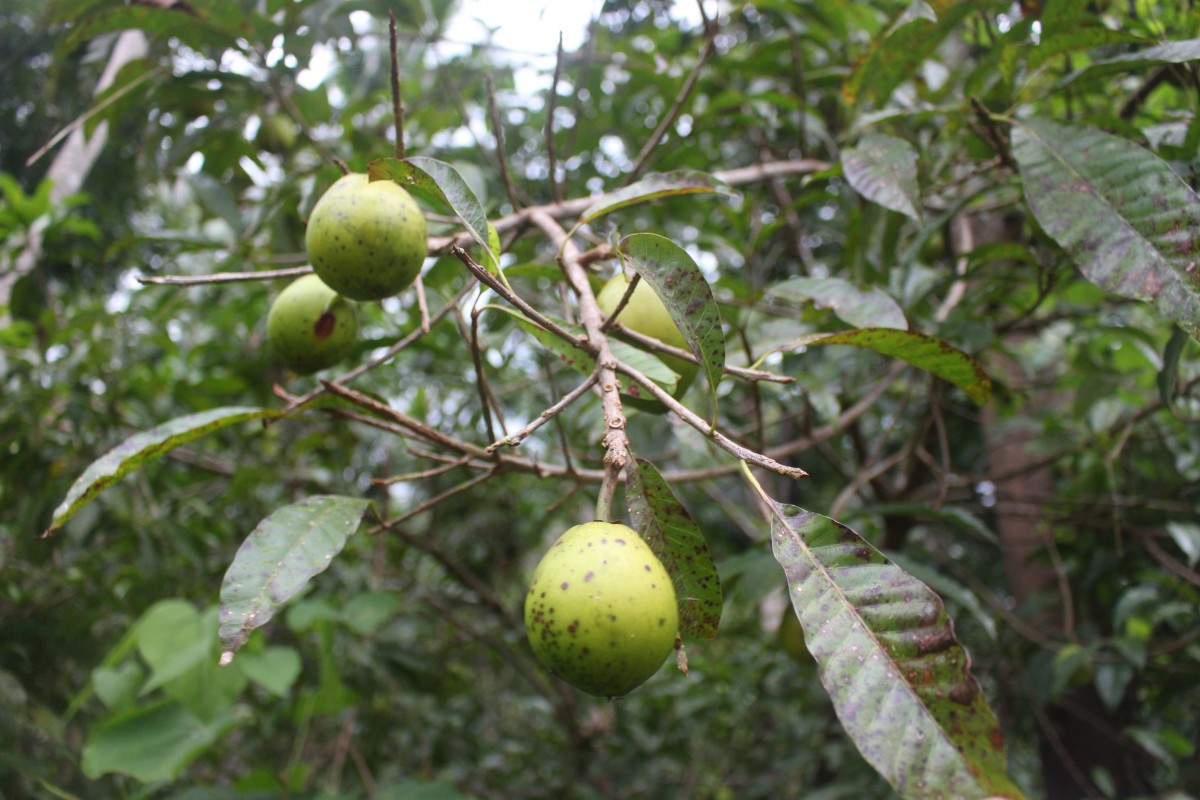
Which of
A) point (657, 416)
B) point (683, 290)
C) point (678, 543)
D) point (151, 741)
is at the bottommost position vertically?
point (151, 741)

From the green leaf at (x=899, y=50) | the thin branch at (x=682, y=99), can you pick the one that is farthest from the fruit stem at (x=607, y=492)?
the green leaf at (x=899, y=50)

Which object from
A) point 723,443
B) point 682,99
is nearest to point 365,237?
point 723,443

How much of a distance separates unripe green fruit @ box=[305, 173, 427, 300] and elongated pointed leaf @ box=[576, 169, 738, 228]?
198mm

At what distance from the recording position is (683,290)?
0.68m

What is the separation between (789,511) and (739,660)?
2.32 metres

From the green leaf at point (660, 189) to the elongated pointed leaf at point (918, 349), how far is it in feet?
0.74

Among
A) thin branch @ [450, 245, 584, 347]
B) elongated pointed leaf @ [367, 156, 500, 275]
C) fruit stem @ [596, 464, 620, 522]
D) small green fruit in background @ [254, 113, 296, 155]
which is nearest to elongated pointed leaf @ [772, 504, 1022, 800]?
fruit stem @ [596, 464, 620, 522]

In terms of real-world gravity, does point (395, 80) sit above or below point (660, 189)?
above

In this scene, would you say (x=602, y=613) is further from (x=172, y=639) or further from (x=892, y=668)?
(x=172, y=639)

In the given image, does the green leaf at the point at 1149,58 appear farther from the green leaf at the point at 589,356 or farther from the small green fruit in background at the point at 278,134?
the small green fruit in background at the point at 278,134

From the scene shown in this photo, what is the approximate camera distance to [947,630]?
561 millimetres

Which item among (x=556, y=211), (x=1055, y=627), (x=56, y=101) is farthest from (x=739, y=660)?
(x=56, y=101)

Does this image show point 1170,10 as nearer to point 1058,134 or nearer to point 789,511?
point 1058,134

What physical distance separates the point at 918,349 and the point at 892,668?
15.1 inches
